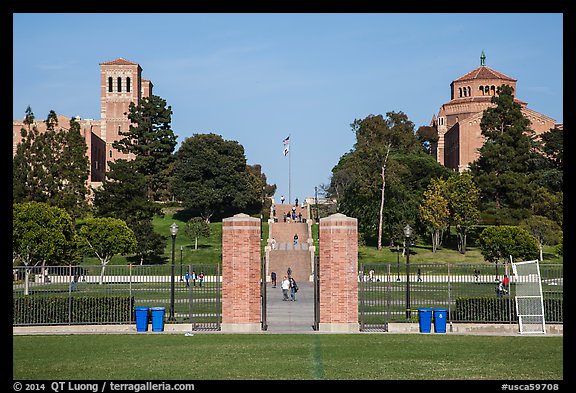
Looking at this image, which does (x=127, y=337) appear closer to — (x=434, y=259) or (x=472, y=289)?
(x=472, y=289)

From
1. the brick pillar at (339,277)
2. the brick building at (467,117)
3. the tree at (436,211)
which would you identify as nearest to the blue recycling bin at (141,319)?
the brick pillar at (339,277)

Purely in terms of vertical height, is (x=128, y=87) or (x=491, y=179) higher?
(x=128, y=87)

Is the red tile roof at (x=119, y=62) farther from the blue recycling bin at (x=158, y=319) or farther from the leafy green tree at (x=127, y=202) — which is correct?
the blue recycling bin at (x=158, y=319)

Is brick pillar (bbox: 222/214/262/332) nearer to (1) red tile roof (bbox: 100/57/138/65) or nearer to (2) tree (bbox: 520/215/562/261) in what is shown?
(2) tree (bbox: 520/215/562/261)

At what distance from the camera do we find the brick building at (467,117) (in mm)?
102500

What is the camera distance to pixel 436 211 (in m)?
67.9

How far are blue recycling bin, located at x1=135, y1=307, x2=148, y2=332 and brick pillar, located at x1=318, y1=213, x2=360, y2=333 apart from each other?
16.3ft

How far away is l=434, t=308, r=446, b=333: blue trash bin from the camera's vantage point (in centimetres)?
2653

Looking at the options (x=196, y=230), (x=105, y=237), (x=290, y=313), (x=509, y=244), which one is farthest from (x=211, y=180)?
(x=290, y=313)

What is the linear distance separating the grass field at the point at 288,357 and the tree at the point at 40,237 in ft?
63.7

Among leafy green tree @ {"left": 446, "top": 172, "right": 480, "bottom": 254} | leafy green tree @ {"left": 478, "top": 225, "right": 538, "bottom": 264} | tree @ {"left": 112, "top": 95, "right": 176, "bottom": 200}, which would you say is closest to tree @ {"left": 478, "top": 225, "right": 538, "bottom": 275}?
leafy green tree @ {"left": 478, "top": 225, "right": 538, "bottom": 264}
